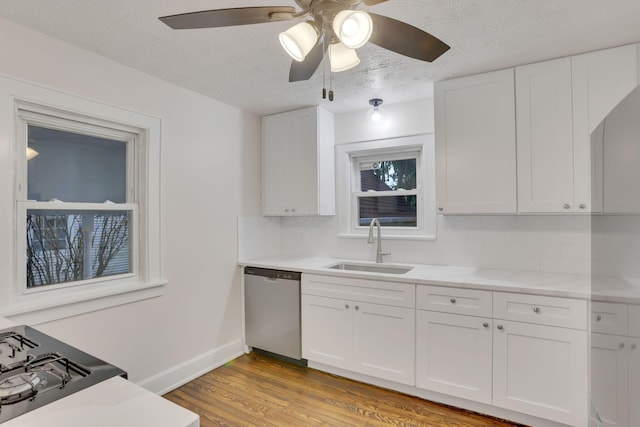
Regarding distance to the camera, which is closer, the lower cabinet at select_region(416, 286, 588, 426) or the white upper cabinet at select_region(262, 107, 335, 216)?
the lower cabinet at select_region(416, 286, 588, 426)

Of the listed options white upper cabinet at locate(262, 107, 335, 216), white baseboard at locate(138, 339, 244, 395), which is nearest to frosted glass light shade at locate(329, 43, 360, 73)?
white upper cabinet at locate(262, 107, 335, 216)

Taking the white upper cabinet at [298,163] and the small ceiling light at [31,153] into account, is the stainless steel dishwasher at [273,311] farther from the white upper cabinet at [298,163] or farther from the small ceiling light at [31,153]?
the small ceiling light at [31,153]

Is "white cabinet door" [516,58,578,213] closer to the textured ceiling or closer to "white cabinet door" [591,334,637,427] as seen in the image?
the textured ceiling

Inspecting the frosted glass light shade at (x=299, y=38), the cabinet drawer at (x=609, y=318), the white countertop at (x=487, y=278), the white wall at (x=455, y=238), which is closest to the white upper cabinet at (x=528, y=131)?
the white wall at (x=455, y=238)

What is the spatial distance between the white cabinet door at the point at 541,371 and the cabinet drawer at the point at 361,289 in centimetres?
59

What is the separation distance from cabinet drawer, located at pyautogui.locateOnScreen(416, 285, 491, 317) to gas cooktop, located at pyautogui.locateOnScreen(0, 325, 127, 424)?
1.86 m

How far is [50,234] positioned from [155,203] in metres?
0.64

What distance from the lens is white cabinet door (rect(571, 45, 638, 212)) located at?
1984 mm

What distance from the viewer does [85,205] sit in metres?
2.17

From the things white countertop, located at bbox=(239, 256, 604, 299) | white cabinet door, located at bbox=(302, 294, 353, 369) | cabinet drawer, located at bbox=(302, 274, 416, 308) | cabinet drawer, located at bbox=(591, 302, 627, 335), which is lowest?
white cabinet door, located at bbox=(302, 294, 353, 369)

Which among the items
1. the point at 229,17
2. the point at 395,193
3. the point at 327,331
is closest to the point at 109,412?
the point at 229,17

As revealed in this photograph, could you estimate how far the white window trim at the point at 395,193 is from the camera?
9.73ft

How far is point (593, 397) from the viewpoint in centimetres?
124

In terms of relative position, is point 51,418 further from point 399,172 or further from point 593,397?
point 399,172
